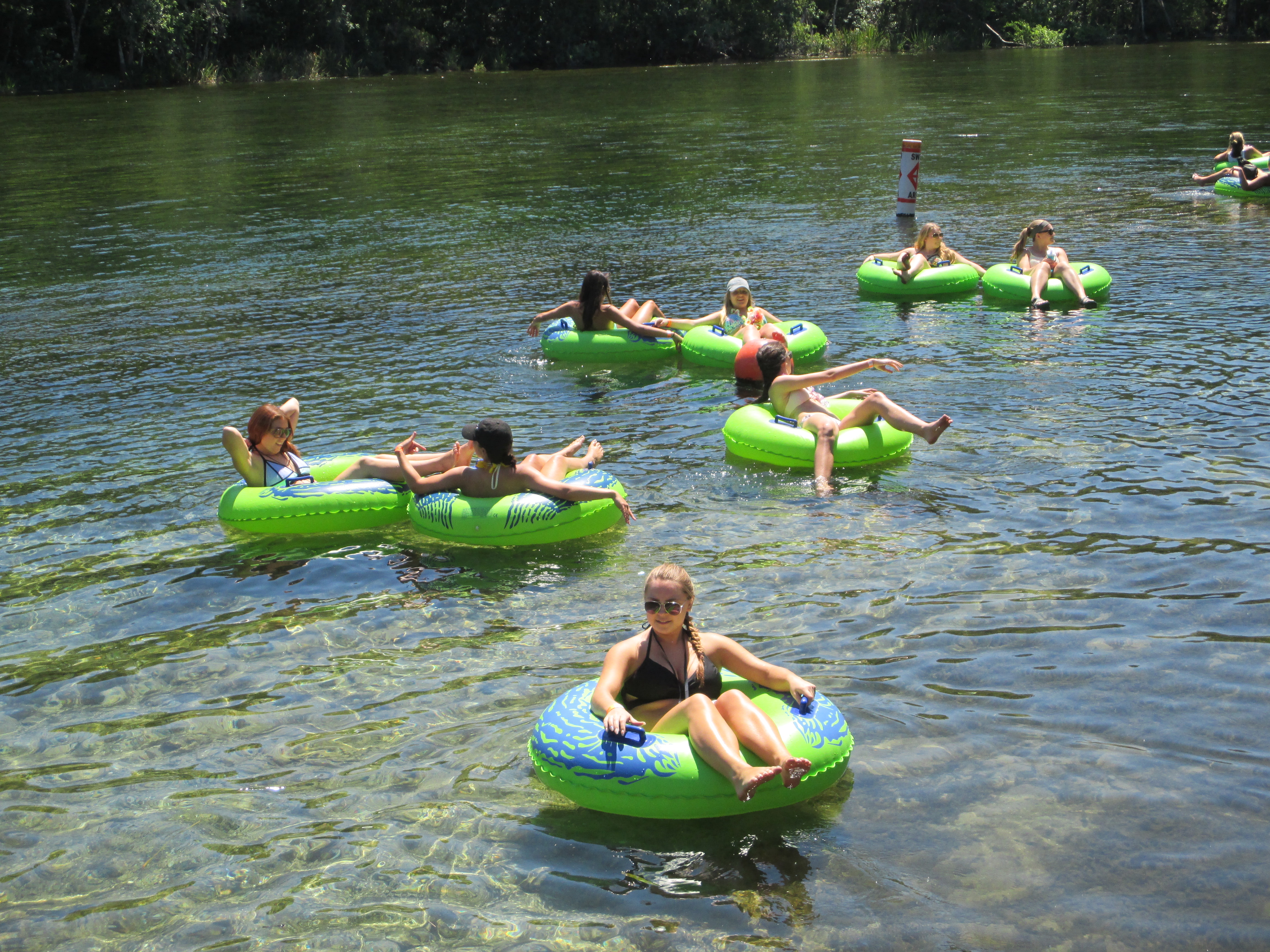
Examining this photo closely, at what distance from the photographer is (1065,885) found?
4699mm

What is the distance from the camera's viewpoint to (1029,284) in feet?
45.7

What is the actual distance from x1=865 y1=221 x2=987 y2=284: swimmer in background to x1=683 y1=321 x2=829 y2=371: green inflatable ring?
2565mm

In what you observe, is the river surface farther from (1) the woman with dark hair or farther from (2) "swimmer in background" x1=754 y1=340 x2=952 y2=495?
(1) the woman with dark hair

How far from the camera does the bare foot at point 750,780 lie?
4863 millimetres

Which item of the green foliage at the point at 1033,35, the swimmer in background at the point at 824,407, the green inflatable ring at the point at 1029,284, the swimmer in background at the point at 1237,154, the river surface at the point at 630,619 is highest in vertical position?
the green foliage at the point at 1033,35

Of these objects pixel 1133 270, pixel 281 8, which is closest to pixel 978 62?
pixel 281 8

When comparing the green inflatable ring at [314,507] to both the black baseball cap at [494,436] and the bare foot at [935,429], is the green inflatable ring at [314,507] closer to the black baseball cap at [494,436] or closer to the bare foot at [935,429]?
the black baseball cap at [494,436]

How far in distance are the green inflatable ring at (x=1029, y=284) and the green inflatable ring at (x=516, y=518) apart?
7.49 m

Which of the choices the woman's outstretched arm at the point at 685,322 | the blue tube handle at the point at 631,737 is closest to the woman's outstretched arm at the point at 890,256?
the woman's outstretched arm at the point at 685,322

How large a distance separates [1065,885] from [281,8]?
60.5m

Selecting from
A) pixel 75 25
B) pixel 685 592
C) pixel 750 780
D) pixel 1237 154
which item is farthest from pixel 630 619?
pixel 75 25

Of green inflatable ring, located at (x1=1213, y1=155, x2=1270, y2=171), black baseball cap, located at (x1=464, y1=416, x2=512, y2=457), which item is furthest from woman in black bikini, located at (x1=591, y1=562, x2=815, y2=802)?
green inflatable ring, located at (x1=1213, y1=155, x2=1270, y2=171)

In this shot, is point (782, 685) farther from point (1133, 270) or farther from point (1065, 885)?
point (1133, 270)

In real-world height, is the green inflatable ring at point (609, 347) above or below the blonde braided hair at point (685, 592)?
above
